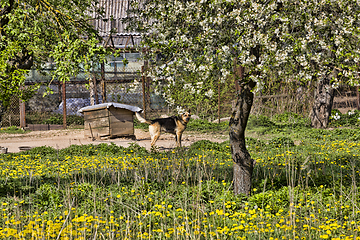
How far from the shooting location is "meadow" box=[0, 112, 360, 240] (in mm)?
3568

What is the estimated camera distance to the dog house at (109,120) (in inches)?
473

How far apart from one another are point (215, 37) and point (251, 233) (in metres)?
2.15

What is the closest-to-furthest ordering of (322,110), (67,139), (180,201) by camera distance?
(180,201)
(67,139)
(322,110)

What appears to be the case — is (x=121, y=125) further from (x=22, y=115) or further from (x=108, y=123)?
(x=22, y=115)

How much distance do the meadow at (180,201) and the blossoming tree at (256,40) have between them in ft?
3.77

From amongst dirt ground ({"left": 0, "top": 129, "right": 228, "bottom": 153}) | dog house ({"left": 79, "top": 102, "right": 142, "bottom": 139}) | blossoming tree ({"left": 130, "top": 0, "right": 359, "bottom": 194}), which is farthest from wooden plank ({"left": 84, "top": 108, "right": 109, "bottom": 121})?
blossoming tree ({"left": 130, "top": 0, "right": 359, "bottom": 194})

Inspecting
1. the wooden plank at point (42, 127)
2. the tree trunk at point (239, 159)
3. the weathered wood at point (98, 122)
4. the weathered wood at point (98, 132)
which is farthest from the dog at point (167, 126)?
the wooden plank at point (42, 127)

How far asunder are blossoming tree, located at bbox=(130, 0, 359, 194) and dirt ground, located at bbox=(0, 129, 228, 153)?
672cm

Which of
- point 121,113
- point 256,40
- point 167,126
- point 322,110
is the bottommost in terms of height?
point 167,126

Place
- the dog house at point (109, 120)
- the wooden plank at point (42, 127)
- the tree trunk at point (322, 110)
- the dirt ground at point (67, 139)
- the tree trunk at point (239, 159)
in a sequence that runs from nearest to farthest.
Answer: the tree trunk at point (239, 159)
the dirt ground at point (67, 139)
the dog house at point (109, 120)
the tree trunk at point (322, 110)
the wooden plank at point (42, 127)

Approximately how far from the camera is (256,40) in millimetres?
3877

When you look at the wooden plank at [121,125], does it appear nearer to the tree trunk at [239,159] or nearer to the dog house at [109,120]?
the dog house at [109,120]

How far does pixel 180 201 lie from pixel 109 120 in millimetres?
8298

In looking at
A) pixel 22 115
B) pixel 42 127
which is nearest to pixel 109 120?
pixel 42 127
